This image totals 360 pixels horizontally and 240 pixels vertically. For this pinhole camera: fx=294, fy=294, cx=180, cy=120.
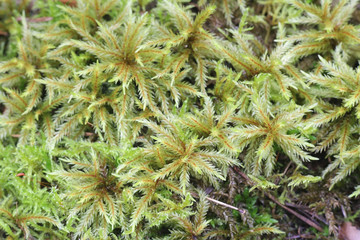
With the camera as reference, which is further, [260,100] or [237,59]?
[237,59]

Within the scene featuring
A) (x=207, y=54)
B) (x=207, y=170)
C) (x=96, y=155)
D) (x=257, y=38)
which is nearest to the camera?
(x=207, y=170)

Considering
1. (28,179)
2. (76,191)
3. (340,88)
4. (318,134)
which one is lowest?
(28,179)

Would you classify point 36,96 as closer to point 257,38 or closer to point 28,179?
point 28,179

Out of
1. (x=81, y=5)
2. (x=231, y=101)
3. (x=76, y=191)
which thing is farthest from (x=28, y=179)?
(x=231, y=101)

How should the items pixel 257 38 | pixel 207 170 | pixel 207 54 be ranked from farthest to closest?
pixel 257 38 → pixel 207 54 → pixel 207 170

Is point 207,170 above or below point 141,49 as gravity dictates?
below

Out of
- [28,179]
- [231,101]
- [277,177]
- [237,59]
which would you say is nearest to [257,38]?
[237,59]
